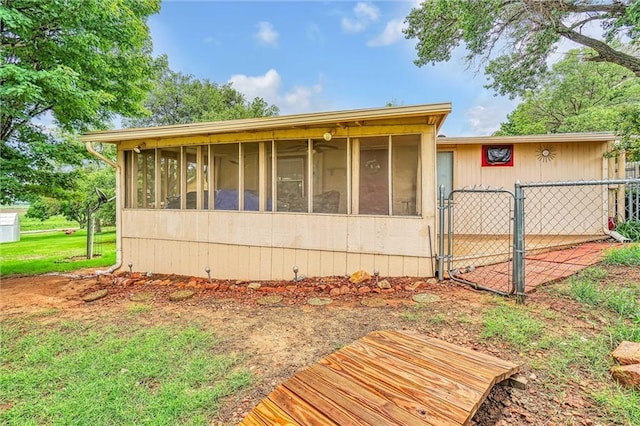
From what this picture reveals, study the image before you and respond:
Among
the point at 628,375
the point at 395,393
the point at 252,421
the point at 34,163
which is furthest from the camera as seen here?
the point at 34,163

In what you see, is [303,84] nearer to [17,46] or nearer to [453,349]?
[17,46]

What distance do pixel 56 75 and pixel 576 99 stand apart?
62.0ft

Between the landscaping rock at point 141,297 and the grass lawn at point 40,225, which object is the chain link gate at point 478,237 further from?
the grass lawn at point 40,225

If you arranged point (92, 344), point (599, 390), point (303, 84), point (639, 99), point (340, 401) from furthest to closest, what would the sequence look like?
point (303, 84)
point (639, 99)
point (92, 344)
point (599, 390)
point (340, 401)

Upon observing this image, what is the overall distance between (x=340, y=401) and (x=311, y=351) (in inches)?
44.7

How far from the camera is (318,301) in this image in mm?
3730

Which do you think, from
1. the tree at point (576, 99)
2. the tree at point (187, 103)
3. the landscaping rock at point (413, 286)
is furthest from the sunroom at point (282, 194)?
the tree at point (187, 103)

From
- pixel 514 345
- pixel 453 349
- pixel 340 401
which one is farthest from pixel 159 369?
pixel 514 345

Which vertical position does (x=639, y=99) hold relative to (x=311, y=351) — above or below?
above

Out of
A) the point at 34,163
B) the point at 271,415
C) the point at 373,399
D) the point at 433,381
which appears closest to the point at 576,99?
the point at 433,381

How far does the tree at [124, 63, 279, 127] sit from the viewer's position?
1728cm

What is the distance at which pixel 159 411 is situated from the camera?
5.89ft

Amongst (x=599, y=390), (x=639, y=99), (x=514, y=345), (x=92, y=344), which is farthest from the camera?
(x=639, y=99)

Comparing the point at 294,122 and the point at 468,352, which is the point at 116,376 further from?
the point at 294,122
